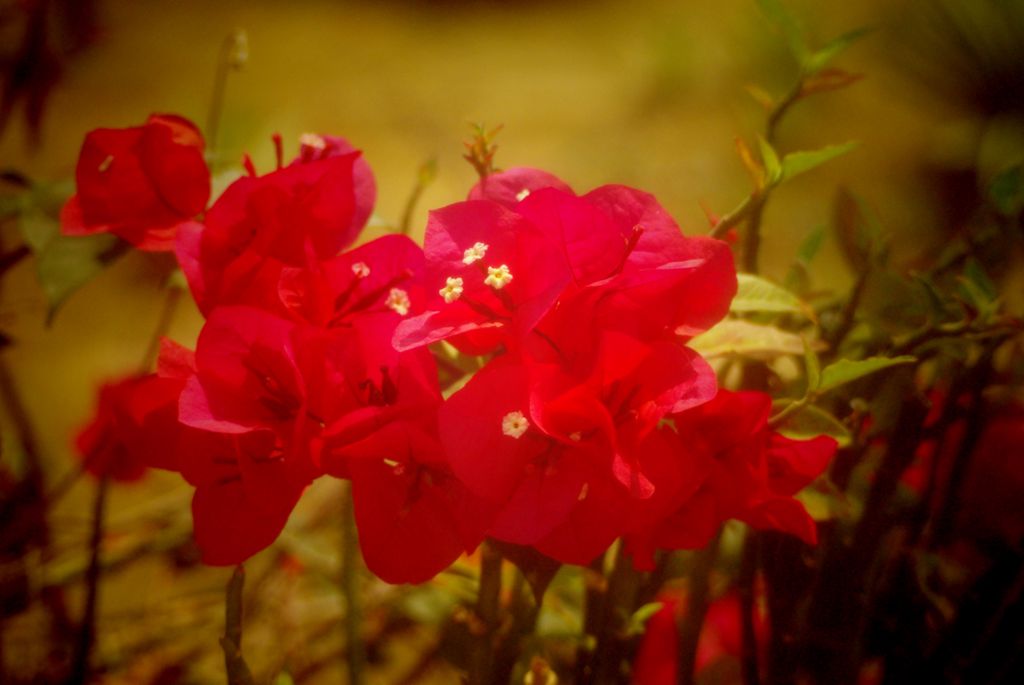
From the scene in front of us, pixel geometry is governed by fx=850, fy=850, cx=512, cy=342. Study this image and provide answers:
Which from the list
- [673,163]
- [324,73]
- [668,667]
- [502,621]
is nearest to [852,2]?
[673,163]

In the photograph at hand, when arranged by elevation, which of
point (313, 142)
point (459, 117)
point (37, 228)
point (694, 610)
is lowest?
point (459, 117)

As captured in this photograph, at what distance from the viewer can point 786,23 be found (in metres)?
0.40

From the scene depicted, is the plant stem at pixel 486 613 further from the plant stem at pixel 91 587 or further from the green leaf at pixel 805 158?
the plant stem at pixel 91 587

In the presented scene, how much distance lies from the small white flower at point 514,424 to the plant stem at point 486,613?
0.09 m

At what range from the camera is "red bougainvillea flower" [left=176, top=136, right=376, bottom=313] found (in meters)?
0.34

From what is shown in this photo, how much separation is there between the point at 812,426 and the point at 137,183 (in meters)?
0.33

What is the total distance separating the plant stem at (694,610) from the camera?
0.45 metres

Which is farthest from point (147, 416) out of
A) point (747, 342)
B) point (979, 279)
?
point (979, 279)

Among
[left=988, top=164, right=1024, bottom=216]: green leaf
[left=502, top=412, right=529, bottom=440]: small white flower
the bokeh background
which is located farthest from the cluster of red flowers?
the bokeh background

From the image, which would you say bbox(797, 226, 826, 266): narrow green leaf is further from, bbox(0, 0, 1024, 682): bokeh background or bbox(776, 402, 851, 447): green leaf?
bbox(0, 0, 1024, 682): bokeh background

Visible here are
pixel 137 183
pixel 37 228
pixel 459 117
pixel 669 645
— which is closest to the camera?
pixel 137 183

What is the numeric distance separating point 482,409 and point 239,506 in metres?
0.11

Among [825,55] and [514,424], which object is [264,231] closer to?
[514,424]

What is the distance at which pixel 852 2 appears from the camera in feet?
7.80
